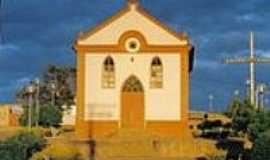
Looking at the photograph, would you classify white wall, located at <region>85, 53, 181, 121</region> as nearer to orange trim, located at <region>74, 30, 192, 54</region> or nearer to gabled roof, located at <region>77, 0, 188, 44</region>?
orange trim, located at <region>74, 30, 192, 54</region>

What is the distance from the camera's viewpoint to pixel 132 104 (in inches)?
2418

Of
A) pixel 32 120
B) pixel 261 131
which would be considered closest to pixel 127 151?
pixel 261 131

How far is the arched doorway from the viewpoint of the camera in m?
61.4

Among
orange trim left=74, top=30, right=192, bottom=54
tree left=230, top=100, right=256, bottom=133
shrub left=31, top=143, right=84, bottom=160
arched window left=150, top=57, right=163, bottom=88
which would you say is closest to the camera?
shrub left=31, top=143, right=84, bottom=160

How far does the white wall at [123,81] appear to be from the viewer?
2420 inches

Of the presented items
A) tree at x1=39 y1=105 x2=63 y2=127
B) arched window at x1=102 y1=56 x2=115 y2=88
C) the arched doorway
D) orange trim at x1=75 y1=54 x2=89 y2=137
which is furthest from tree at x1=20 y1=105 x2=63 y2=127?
the arched doorway

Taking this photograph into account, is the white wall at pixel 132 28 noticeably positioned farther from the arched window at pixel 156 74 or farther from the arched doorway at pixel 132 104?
the arched doorway at pixel 132 104

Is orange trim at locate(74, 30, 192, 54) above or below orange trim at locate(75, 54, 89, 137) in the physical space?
above

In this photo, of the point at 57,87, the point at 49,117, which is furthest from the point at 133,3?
the point at 57,87

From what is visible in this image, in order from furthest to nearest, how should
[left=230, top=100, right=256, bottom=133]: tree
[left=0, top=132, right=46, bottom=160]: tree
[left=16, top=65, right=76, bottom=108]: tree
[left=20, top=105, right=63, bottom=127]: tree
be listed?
[left=16, top=65, right=76, bottom=108]: tree, [left=20, top=105, right=63, bottom=127]: tree, [left=230, top=100, right=256, bottom=133]: tree, [left=0, top=132, right=46, bottom=160]: tree

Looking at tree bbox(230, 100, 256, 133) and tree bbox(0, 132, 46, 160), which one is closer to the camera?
tree bbox(0, 132, 46, 160)

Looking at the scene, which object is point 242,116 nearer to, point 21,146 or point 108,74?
point 108,74

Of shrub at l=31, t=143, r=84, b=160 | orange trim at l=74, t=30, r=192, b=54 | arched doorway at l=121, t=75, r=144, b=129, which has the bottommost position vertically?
shrub at l=31, t=143, r=84, b=160

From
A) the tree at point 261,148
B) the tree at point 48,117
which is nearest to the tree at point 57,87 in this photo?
the tree at point 48,117
